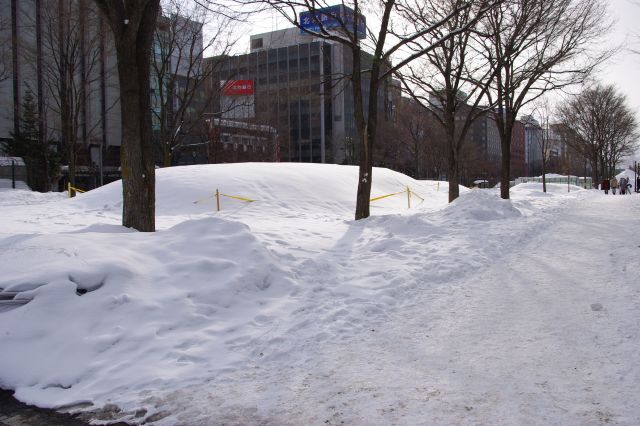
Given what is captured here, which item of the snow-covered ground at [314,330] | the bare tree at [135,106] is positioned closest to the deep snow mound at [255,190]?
the bare tree at [135,106]

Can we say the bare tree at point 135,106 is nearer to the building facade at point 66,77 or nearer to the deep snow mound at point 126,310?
the deep snow mound at point 126,310

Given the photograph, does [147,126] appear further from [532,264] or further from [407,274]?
[532,264]

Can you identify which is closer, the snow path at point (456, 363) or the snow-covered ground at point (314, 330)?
the snow path at point (456, 363)

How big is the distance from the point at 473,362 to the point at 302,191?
15.0 m

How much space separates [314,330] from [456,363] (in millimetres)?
1470

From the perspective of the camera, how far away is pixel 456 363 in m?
4.04

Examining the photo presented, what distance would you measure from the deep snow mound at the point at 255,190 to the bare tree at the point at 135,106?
774cm

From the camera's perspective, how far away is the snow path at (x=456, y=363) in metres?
3.25

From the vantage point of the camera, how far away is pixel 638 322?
483 centimetres

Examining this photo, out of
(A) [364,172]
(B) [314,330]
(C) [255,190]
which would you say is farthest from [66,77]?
(B) [314,330]

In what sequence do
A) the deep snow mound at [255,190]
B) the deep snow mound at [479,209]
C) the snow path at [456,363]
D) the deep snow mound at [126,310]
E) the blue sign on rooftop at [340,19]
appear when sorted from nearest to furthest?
1. the snow path at [456,363]
2. the deep snow mound at [126,310]
3. the deep snow mound at [479,209]
4. the blue sign on rooftop at [340,19]
5. the deep snow mound at [255,190]

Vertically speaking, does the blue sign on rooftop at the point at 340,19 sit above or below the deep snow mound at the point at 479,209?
above

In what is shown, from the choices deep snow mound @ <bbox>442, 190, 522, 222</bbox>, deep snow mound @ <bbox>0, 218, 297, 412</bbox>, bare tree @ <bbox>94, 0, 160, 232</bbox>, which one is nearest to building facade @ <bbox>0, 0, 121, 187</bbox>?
bare tree @ <bbox>94, 0, 160, 232</bbox>

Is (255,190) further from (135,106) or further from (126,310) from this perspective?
(126,310)
